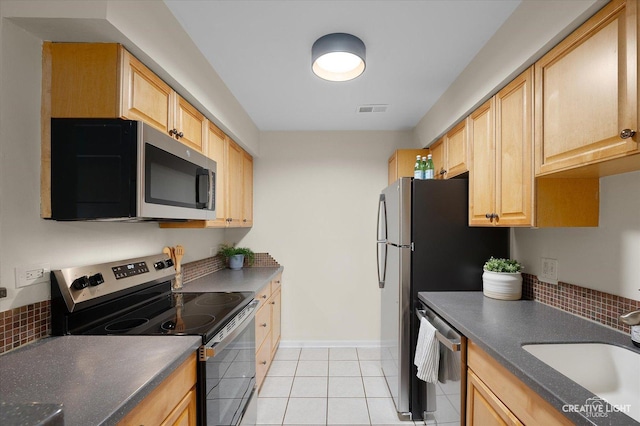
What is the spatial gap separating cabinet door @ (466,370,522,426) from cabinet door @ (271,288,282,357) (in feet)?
6.47

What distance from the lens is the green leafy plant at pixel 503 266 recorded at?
1858mm

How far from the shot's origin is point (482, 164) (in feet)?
6.40

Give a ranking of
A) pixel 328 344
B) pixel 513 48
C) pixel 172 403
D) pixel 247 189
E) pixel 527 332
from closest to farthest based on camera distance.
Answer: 1. pixel 172 403
2. pixel 527 332
3. pixel 513 48
4. pixel 247 189
5. pixel 328 344

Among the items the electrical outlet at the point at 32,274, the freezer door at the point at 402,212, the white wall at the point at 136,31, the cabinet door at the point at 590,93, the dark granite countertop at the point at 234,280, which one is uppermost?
the white wall at the point at 136,31

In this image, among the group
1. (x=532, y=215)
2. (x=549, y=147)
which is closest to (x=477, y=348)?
(x=532, y=215)

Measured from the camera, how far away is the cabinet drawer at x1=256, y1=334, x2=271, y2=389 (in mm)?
2414

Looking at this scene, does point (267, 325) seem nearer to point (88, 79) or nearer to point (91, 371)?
point (91, 371)

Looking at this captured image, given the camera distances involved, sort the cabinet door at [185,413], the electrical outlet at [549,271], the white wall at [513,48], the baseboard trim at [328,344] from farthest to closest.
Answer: the baseboard trim at [328,344]
the electrical outlet at [549,271]
the white wall at [513,48]
the cabinet door at [185,413]

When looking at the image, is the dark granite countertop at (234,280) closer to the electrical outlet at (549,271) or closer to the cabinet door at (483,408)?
the cabinet door at (483,408)

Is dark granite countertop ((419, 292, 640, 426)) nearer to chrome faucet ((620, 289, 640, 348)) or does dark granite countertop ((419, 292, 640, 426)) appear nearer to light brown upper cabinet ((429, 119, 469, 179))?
chrome faucet ((620, 289, 640, 348))

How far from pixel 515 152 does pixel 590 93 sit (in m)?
0.48

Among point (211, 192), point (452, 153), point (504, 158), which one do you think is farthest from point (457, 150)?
point (211, 192)

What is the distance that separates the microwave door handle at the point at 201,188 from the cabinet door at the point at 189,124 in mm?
208

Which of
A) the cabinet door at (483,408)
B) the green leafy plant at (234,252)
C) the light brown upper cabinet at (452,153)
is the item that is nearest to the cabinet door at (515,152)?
the light brown upper cabinet at (452,153)
